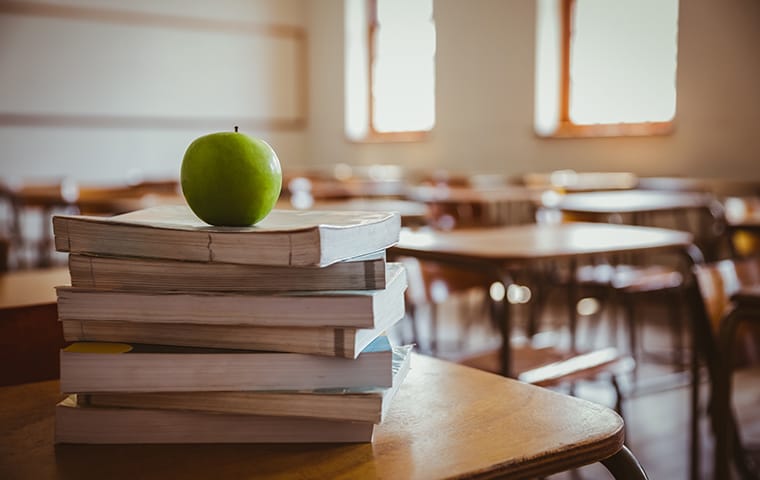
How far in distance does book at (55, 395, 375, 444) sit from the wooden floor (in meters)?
2.07

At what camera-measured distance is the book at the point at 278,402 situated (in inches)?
24.1

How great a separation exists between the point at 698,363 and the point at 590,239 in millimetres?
444

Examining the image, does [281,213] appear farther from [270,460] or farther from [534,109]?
[534,109]

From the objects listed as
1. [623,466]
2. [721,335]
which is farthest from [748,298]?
[623,466]

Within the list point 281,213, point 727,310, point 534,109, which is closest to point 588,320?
point 534,109

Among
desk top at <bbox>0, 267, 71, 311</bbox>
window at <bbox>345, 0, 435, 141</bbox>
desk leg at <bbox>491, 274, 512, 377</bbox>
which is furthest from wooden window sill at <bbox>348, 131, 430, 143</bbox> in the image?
desk top at <bbox>0, 267, 71, 311</bbox>

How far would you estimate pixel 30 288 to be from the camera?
1.21m

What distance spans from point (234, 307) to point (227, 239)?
1.9 inches

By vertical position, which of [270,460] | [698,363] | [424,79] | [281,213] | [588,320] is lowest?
[588,320]

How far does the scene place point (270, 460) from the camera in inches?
24.0

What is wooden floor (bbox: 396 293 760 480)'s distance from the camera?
2.76 meters

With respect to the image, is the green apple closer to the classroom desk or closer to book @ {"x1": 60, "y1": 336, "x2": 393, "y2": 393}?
book @ {"x1": 60, "y1": 336, "x2": 393, "y2": 393}

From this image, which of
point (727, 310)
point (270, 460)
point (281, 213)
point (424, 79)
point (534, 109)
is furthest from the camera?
point (424, 79)

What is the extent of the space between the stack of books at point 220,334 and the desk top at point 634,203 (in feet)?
10.2
